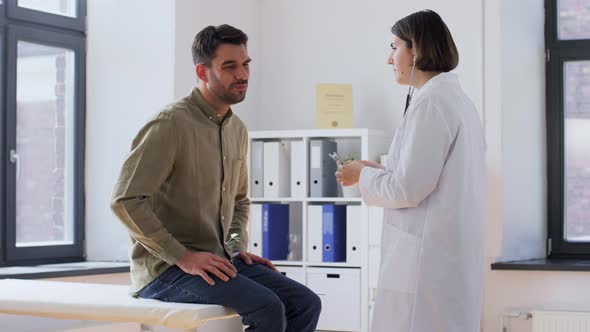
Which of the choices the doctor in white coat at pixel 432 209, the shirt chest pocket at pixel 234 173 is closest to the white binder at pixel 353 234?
the shirt chest pocket at pixel 234 173

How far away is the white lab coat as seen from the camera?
2342mm

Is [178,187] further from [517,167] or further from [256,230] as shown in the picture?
[517,167]

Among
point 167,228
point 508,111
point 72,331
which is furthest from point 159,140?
point 508,111

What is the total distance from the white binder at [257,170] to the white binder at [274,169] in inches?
1.1

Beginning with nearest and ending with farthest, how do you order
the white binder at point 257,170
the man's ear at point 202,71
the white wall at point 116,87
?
1. the man's ear at point 202,71
2. the white wall at point 116,87
3. the white binder at point 257,170

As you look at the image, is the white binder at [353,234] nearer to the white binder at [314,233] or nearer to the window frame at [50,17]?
the white binder at [314,233]

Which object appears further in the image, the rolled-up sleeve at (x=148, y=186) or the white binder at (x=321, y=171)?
the white binder at (x=321, y=171)

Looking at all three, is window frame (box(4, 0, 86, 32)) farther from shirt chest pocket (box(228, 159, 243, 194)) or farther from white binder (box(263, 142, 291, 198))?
shirt chest pocket (box(228, 159, 243, 194))

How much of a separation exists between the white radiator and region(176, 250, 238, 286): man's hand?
2246 millimetres

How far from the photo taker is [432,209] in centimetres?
236

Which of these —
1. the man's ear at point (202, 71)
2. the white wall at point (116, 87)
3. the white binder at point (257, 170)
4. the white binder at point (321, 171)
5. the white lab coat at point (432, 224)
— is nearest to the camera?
the white lab coat at point (432, 224)

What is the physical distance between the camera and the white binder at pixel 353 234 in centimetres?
442

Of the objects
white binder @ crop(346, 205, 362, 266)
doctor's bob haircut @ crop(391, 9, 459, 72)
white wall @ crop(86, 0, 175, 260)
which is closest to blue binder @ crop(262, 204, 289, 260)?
white binder @ crop(346, 205, 362, 266)

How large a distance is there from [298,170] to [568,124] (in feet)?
4.97
